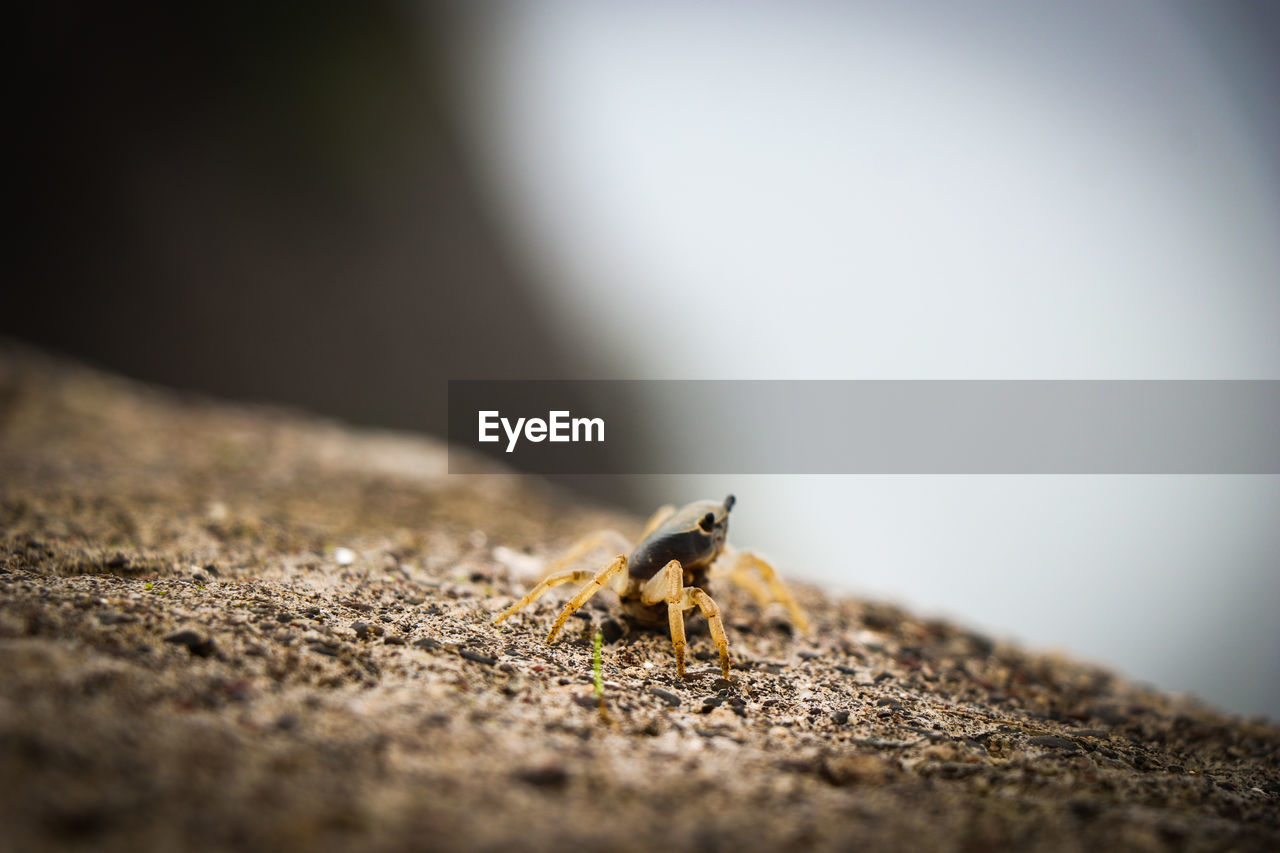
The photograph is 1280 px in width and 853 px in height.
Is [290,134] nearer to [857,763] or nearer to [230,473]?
[230,473]

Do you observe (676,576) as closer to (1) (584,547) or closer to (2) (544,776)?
(1) (584,547)

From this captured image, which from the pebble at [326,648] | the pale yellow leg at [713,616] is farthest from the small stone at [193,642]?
the pale yellow leg at [713,616]

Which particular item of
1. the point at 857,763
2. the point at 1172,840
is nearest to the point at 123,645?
the point at 857,763

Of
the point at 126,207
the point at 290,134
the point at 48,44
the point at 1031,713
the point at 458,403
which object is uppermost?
the point at 48,44

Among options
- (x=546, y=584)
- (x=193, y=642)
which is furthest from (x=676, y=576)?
(x=193, y=642)

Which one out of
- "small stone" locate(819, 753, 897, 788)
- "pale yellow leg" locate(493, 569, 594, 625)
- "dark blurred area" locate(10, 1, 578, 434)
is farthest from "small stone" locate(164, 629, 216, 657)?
"dark blurred area" locate(10, 1, 578, 434)
